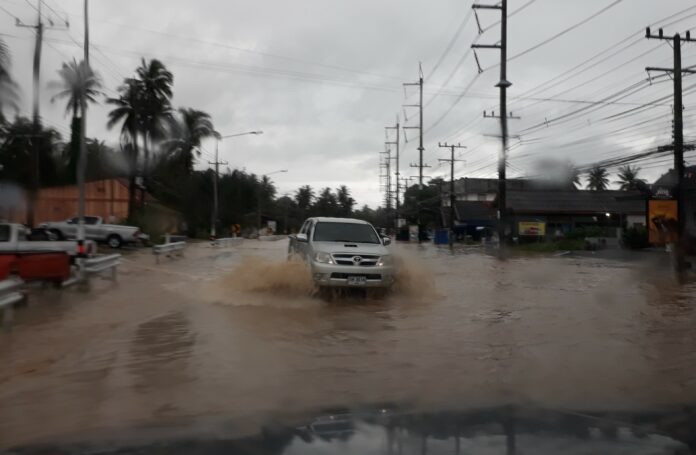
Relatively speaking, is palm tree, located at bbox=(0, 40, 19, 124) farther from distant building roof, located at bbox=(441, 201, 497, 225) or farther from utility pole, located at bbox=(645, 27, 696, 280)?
distant building roof, located at bbox=(441, 201, 497, 225)

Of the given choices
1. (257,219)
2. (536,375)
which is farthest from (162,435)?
(257,219)

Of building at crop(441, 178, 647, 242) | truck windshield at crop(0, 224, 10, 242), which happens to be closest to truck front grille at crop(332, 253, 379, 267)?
truck windshield at crop(0, 224, 10, 242)

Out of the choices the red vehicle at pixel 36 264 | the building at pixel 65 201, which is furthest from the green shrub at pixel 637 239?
the red vehicle at pixel 36 264

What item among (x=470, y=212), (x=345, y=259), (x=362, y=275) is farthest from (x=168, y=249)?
(x=470, y=212)

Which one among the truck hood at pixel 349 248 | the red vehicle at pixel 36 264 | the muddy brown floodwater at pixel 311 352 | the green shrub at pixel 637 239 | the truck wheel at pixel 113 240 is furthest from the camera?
the green shrub at pixel 637 239

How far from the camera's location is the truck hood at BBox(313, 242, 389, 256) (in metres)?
13.3

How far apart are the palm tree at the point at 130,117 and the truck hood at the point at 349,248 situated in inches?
1310

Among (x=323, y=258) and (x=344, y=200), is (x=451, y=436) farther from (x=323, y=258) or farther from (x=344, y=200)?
(x=344, y=200)

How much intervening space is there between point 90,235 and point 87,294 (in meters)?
18.7

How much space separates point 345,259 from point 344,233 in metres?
1.47

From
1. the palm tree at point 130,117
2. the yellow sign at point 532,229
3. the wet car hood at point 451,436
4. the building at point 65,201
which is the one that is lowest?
the wet car hood at point 451,436

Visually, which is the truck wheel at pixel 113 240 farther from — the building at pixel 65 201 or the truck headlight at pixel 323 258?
the truck headlight at pixel 323 258

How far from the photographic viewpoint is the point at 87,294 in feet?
48.5

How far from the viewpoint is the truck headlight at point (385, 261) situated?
44.3 feet
